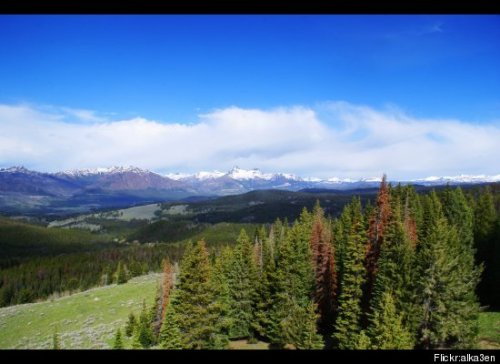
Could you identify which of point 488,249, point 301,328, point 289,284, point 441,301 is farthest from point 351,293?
point 488,249

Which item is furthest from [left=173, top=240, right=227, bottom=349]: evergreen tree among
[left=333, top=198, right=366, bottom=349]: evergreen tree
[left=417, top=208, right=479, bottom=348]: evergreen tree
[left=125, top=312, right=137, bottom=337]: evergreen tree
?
[left=125, top=312, right=137, bottom=337]: evergreen tree

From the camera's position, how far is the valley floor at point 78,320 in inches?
2601

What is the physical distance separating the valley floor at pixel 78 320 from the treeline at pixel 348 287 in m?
6.46

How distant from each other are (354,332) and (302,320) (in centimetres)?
519

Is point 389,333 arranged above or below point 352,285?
below

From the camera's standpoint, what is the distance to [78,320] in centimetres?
8175

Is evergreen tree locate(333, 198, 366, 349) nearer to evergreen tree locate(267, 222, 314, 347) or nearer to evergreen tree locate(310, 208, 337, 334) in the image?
evergreen tree locate(267, 222, 314, 347)

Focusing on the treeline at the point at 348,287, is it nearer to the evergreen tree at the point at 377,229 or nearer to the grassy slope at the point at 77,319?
the evergreen tree at the point at 377,229

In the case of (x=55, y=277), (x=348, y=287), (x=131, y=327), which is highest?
(x=348, y=287)

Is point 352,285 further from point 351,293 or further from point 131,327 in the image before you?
point 131,327

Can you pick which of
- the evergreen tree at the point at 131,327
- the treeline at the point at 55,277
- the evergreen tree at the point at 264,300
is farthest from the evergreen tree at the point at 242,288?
the treeline at the point at 55,277

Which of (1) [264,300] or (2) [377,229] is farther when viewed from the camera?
(1) [264,300]

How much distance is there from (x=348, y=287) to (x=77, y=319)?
64.7 meters
